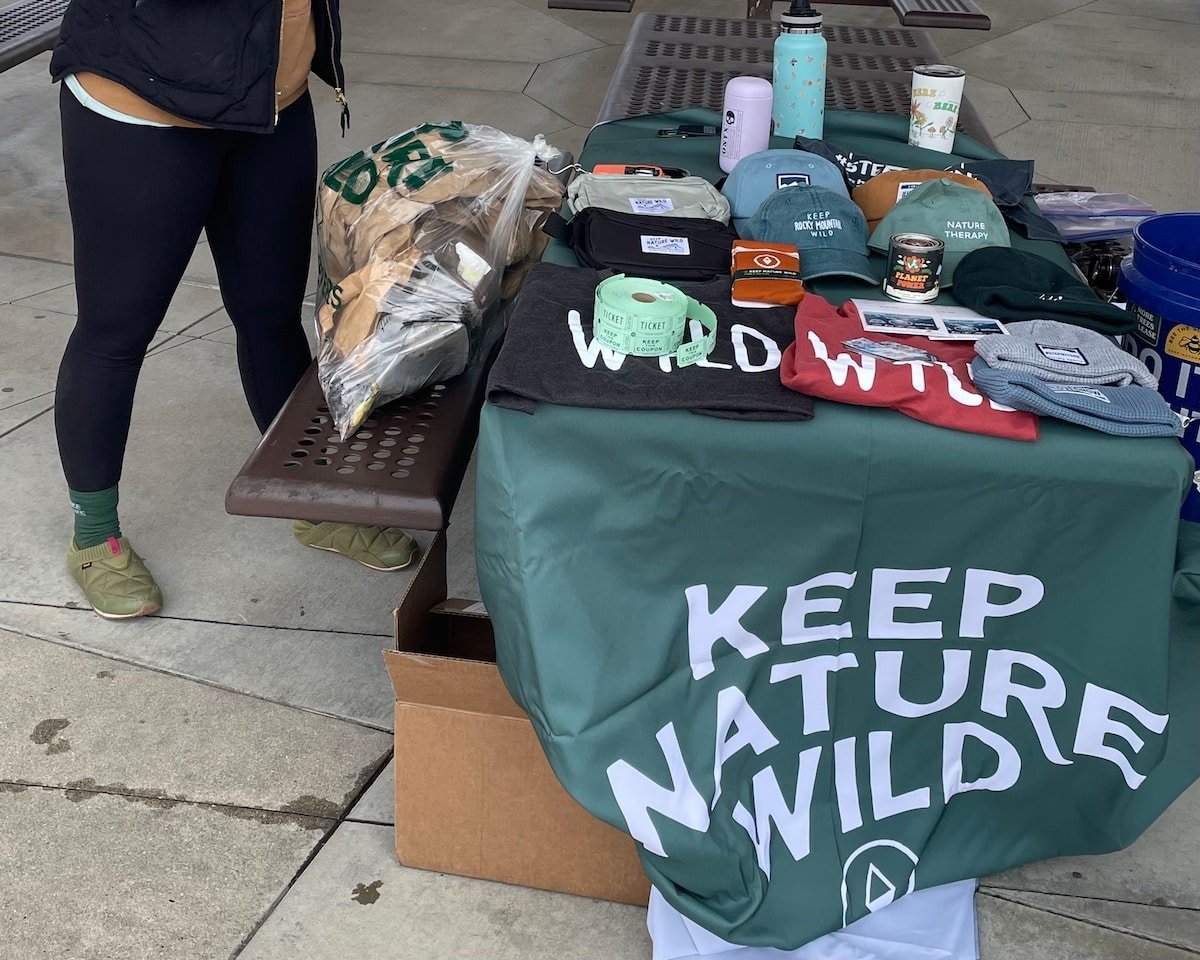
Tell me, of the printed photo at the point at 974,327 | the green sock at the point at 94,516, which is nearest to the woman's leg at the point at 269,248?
the green sock at the point at 94,516

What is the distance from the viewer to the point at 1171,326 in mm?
1878

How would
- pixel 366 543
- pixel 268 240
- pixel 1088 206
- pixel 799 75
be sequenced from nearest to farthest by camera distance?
1. pixel 268 240
2. pixel 799 75
3. pixel 1088 206
4. pixel 366 543

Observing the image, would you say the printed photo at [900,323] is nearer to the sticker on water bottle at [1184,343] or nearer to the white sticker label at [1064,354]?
the white sticker label at [1064,354]

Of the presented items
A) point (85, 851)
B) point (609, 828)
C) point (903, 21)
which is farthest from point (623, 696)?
point (903, 21)

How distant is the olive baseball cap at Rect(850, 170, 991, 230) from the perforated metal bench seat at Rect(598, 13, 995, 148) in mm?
617

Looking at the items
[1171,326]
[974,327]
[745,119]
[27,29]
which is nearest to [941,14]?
[745,119]

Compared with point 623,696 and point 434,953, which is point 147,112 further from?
point 434,953

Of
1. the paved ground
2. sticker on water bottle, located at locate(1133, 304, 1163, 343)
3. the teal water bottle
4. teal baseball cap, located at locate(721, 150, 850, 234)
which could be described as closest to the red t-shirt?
sticker on water bottle, located at locate(1133, 304, 1163, 343)

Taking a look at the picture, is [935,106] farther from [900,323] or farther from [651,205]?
[900,323]

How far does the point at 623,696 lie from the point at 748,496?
33 cm

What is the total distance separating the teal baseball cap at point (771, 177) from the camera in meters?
2.14

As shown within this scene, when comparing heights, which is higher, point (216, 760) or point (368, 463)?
point (368, 463)

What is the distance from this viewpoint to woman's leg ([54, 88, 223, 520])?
6.75 ft

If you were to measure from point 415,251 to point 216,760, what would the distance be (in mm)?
977
